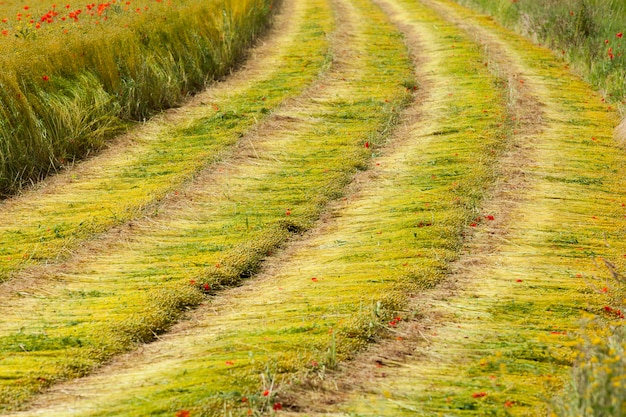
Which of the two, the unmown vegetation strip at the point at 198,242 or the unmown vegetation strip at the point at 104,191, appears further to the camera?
the unmown vegetation strip at the point at 104,191

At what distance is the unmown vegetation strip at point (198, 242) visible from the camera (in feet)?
14.4

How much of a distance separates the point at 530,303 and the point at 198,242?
2.33 meters

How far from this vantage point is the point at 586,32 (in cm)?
1205

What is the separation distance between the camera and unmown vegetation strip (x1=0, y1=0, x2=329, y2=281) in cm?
602

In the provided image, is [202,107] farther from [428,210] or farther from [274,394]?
[274,394]

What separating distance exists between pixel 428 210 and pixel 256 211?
1298 mm

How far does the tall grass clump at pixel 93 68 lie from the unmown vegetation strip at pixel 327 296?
274 centimetres

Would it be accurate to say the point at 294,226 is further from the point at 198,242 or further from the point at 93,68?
the point at 93,68

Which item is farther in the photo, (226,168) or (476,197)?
(226,168)

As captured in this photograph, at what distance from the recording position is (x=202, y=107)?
9.58 m

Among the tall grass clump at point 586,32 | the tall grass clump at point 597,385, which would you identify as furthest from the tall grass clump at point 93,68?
the tall grass clump at point 597,385

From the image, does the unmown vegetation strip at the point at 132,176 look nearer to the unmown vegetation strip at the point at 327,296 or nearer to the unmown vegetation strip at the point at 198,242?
the unmown vegetation strip at the point at 198,242

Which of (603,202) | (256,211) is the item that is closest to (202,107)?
(256,211)

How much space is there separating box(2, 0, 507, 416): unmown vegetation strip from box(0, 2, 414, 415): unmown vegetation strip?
0.48 ft
